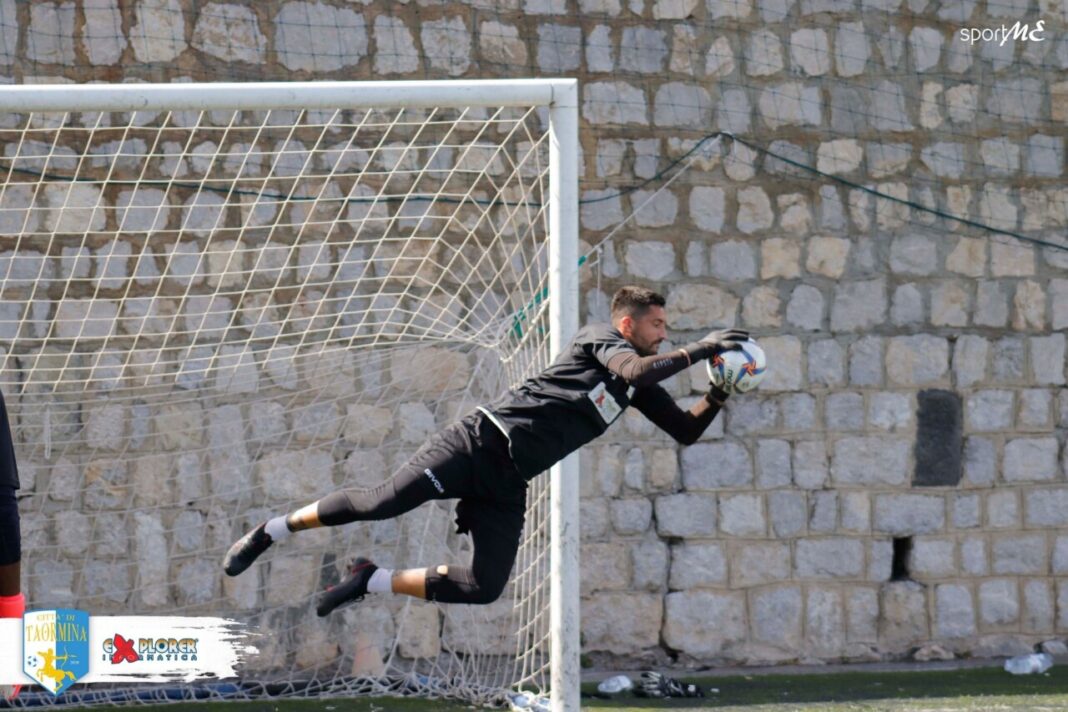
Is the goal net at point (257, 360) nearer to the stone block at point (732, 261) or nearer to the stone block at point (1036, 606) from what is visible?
the stone block at point (732, 261)

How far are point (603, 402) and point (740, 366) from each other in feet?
1.64

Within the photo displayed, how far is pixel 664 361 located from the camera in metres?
4.94

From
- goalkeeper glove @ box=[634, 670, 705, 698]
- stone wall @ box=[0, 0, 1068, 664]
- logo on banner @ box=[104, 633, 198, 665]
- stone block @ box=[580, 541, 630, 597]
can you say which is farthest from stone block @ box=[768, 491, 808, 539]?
logo on banner @ box=[104, 633, 198, 665]

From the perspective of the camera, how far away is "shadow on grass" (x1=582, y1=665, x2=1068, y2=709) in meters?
6.63

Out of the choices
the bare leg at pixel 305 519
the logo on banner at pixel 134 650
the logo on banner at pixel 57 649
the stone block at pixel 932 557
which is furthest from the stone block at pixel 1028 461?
the logo on banner at pixel 57 649

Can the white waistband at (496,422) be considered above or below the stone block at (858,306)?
below

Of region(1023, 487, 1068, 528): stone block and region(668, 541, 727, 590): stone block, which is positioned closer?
region(668, 541, 727, 590): stone block

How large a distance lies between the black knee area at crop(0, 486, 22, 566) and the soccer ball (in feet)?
7.96

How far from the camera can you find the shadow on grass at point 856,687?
21.7ft

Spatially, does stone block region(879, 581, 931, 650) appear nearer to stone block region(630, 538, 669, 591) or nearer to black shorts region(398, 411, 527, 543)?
stone block region(630, 538, 669, 591)

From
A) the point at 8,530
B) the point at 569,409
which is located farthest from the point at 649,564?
the point at 8,530

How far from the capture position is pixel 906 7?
7527 millimetres

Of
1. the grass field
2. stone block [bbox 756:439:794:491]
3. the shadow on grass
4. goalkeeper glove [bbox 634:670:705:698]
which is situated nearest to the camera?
the grass field

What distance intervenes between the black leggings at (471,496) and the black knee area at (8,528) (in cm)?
105
